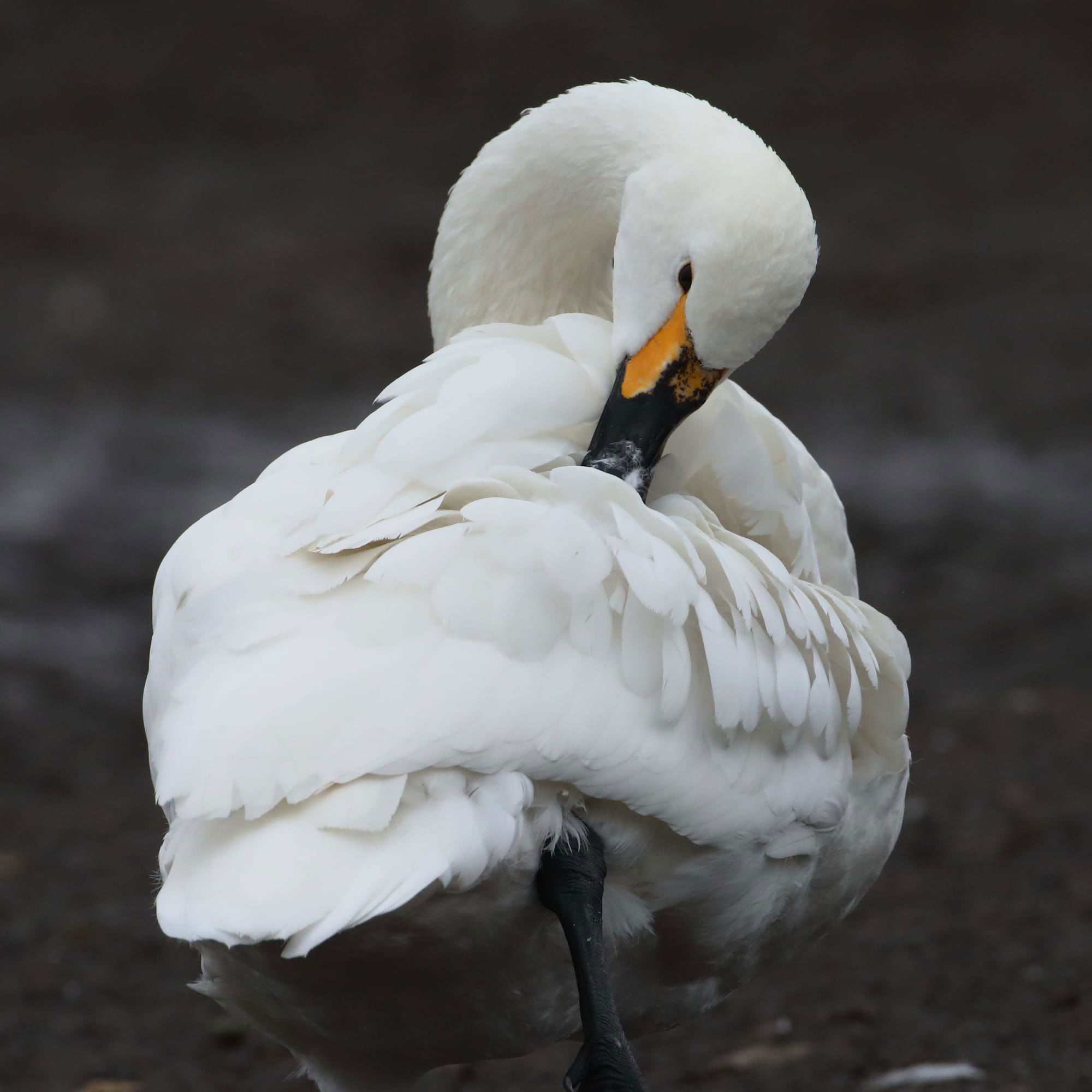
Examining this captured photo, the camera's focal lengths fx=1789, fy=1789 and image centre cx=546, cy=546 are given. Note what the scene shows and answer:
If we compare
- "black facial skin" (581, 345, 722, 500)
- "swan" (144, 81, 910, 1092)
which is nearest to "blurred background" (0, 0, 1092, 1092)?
"swan" (144, 81, 910, 1092)

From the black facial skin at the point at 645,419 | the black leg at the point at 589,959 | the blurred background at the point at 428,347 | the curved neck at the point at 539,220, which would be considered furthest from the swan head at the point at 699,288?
the blurred background at the point at 428,347

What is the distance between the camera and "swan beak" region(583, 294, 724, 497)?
3.17m

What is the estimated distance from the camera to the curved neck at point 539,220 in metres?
3.93

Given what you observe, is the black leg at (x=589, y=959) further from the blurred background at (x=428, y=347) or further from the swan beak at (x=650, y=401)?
the blurred background at (x=428, y=347)

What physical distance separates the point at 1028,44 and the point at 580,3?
144 inches

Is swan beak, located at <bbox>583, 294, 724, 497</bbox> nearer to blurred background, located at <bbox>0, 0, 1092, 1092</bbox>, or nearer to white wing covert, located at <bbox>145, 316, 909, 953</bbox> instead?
white wing covert, located at <bbox>145, 316, 909, 953</bbox>

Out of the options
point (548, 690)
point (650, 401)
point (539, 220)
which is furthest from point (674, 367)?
point (548, 690)

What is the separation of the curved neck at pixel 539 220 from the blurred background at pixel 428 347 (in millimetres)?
2089

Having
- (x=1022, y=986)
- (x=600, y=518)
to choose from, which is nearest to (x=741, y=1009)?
(x=1022, y=986)

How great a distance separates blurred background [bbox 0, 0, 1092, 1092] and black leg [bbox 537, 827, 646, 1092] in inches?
79.3

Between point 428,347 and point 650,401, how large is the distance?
322 inches

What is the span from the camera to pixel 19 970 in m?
5.48

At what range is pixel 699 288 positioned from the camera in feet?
11.0

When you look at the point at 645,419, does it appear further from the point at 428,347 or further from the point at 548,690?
the point at 428,347
